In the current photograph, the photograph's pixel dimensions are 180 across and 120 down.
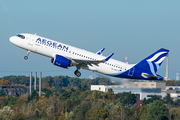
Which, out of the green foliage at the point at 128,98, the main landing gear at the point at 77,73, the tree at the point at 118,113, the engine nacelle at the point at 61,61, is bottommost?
the tree at the point at 118,113

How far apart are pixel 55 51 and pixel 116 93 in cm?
12223

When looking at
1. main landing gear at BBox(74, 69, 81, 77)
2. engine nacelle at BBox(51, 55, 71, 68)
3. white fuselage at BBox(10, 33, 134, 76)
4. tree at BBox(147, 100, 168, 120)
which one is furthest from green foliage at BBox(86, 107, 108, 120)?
engine nacelle at BBox(51, 55, 71, 68)

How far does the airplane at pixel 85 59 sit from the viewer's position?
54.2 m

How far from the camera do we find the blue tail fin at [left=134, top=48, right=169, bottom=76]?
58094 mm

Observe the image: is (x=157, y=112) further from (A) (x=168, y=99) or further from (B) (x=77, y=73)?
(B) (x=77, y=73)

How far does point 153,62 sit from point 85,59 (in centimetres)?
1350

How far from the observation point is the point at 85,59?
5456 centimetres

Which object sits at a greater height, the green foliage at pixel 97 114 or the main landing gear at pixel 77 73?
the main landing gear at pixel 77 73

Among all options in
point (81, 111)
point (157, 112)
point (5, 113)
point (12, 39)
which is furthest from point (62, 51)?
point (5, 113)

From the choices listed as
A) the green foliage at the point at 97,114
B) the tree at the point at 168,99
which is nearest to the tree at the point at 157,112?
the tree at the point at 168,99

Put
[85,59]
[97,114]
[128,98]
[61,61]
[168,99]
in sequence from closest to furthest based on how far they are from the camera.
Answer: [61,61]
[85,59]
[97,114]
[168,99]
[128,98]

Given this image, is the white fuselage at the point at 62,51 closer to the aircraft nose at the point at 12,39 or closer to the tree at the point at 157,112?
the aircraft nose at the point at 12,39

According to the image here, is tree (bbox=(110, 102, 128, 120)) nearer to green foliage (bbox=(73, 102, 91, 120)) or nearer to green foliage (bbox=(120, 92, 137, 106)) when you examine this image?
green foliage (bbox=(73, 102, 91, 120))

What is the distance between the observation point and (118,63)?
56.8m
